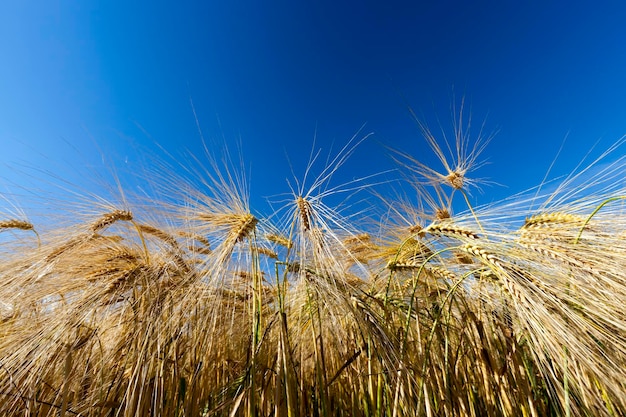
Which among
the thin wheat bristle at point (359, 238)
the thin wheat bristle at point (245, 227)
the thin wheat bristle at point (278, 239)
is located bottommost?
the thin wheat bristle at point (245, 227)

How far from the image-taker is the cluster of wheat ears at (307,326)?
41.8 inches

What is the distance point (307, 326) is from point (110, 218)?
1361 millimetres

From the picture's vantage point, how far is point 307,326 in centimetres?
151

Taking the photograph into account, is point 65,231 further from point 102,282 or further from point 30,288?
point 102,282

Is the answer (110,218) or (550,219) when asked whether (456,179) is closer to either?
(550,219)

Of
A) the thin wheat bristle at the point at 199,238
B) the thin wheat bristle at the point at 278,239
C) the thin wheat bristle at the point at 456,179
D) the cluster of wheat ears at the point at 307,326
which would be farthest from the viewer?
the thin wheat bristle at the point at 456,179

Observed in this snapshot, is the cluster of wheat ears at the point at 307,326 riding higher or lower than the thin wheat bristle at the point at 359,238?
lower

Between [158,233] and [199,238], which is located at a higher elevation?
[158,233]

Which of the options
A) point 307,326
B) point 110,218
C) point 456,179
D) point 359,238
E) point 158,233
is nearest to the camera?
point 307,326

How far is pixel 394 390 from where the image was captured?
115cm

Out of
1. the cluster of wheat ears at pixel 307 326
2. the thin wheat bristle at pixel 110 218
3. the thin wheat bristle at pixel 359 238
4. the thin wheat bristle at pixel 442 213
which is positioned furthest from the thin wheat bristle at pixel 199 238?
the thin wheat bristle at pixel 442 213

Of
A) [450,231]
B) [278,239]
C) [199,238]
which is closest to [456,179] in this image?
[450,231]

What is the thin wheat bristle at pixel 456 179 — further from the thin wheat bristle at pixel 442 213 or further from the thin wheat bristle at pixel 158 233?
the thin wheat bristle at pixel 158 233

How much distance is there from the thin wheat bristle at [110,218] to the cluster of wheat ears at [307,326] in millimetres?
16
